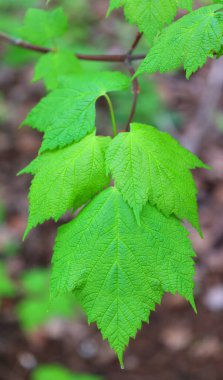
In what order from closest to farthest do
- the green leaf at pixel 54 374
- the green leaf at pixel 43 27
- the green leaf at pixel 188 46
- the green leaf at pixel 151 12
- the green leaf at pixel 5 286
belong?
the green leaf at pixel 188 46, the green leaf at pixel 151 12, the green leaf at pixel 43 27, the green leaf at pixel 54 374, the green leaf at pixel 5 286

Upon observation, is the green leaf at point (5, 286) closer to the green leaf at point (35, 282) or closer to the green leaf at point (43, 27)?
the green leaf at point (35, 282)

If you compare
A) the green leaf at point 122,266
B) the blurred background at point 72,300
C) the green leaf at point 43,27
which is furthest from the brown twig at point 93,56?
the blurred background at point 72,300

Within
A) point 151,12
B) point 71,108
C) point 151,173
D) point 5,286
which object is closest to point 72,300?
point 5,286

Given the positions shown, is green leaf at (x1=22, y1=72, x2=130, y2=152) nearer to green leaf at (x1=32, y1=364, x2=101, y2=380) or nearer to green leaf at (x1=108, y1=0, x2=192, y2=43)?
green leaf at (x1=108, y1=0, x2=192, y2=43)

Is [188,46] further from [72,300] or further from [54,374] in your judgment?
[72,300]

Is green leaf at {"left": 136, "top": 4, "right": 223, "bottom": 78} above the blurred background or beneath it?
above

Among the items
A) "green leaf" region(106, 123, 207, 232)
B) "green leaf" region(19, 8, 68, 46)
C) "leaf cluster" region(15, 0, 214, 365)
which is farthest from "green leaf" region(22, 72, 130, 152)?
"green leaf" region(19, 8, 68, 46)
